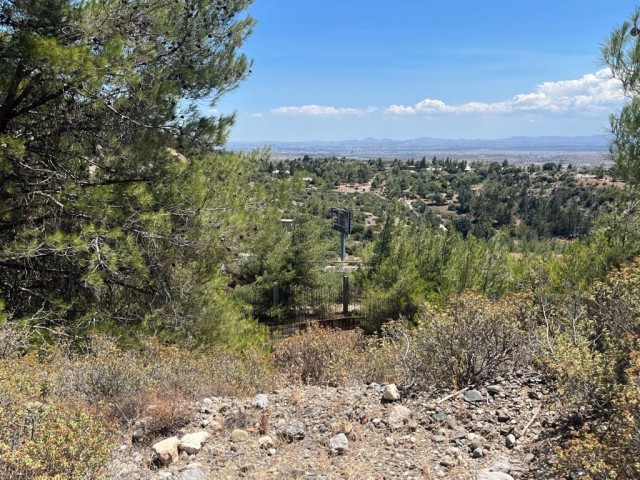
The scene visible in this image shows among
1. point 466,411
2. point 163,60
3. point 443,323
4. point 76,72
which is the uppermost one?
point 163,60

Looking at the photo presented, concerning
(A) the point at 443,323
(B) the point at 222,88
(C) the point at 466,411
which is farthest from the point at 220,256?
(C) the point at 466,411

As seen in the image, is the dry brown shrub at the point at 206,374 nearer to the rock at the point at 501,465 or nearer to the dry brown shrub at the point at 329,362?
the dry brown shrub at the point at 329,362

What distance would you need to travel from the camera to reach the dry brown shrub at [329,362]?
4586mm

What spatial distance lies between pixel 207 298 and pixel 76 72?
11.2ft

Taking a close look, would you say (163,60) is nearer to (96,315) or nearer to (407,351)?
(96,315)

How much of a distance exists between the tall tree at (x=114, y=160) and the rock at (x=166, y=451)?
243 centimetres

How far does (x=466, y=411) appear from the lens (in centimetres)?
356

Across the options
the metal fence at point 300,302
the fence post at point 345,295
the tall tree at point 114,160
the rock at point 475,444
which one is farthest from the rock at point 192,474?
the fence post at point 345,295

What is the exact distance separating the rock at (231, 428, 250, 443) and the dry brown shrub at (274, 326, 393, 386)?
1.30m

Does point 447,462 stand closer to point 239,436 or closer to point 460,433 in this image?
point 460,433

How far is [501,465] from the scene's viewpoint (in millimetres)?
2898

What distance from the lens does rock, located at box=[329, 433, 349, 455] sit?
10.1 ft

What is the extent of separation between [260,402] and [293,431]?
0.54 m

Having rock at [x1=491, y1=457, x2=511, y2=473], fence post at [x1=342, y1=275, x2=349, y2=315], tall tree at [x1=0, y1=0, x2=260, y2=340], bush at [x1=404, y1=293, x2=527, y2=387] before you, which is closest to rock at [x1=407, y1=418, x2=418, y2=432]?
rock at [x1=491, y1=457, x2=511, y2=473]
